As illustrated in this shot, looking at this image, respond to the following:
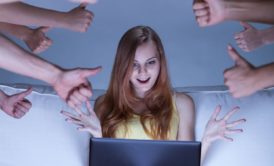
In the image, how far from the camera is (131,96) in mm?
1835

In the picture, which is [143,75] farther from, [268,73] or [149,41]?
[268,73]

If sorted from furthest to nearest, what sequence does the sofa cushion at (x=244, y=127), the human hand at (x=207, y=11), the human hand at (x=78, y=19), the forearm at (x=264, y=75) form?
1. the sofa cushion at (x=244, y=127)
2. the human hand at (x=78, y=19)
3. the forearm at (x=264, y=75)
4. the human hand at (x=207, y=11)

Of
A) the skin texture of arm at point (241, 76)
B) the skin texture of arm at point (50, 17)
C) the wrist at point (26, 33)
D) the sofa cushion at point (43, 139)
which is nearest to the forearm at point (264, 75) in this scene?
the skin texture of arm at point (241, 76)

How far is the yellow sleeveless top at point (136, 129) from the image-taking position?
1734 millimetres

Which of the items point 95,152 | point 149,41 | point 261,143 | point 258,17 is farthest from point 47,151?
point 258,17

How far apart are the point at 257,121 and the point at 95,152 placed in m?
0.68

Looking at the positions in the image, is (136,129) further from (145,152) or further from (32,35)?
(32,35)

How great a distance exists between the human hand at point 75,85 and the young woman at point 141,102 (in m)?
0.51

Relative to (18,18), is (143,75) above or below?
below

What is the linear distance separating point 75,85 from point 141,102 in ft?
2.17

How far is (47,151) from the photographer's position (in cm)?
176

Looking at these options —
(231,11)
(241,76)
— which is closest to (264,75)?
(241,76)

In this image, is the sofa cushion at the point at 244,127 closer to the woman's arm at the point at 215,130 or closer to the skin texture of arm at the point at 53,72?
the woman's arm at the point at 215,130

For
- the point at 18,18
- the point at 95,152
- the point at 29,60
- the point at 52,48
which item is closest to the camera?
the point at 29,60
